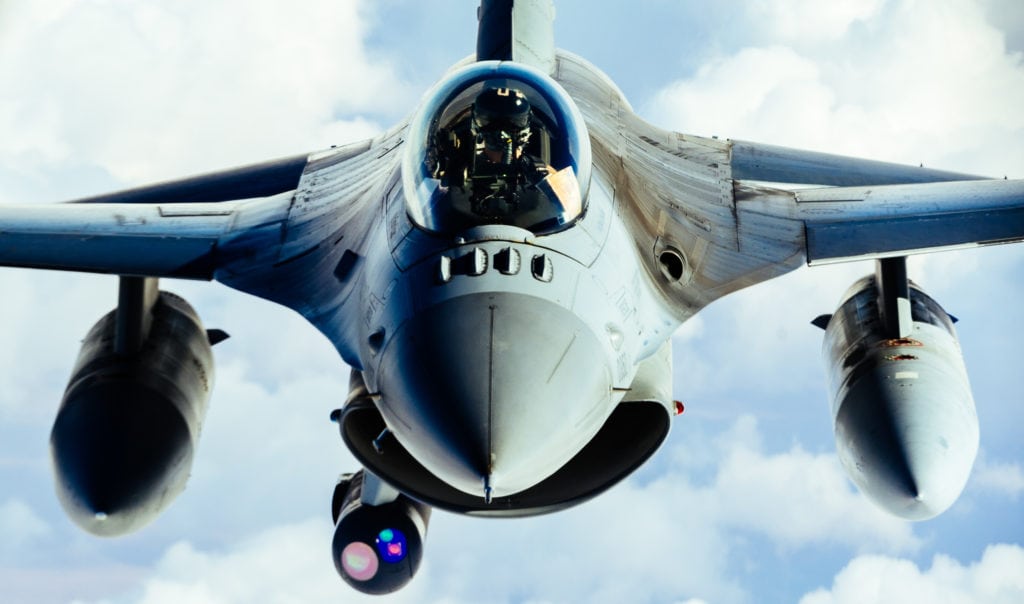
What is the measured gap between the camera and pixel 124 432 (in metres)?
10.2

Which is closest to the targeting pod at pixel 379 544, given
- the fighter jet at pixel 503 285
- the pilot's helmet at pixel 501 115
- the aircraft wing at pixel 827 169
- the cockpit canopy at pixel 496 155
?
the fighter jet at pixel 503 285

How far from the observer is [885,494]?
34.8ft

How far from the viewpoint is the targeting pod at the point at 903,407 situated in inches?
403

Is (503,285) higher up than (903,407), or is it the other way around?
(903,407)

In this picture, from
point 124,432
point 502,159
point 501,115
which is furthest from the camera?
point 124,432

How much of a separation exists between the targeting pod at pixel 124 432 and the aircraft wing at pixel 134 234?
4.26 ft

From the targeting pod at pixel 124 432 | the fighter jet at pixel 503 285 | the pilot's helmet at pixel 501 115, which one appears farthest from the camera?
the targeting pod at pixel 124 432

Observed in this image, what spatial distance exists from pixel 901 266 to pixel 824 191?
54.2 inches

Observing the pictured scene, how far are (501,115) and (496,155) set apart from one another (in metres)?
0.37

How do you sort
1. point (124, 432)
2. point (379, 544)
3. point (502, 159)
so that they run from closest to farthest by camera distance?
point (502, 159) → point (124, 432) → point (379, 544)

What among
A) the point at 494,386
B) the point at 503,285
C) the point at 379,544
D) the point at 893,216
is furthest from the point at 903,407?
the point at 379,544

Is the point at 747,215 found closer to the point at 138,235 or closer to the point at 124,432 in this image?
the point at 138,235

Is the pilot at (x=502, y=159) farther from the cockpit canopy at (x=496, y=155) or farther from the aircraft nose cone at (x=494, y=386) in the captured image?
the aircraft nose cone at (x=494, y=386)

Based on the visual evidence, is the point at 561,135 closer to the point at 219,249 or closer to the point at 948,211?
the point at 219,249
